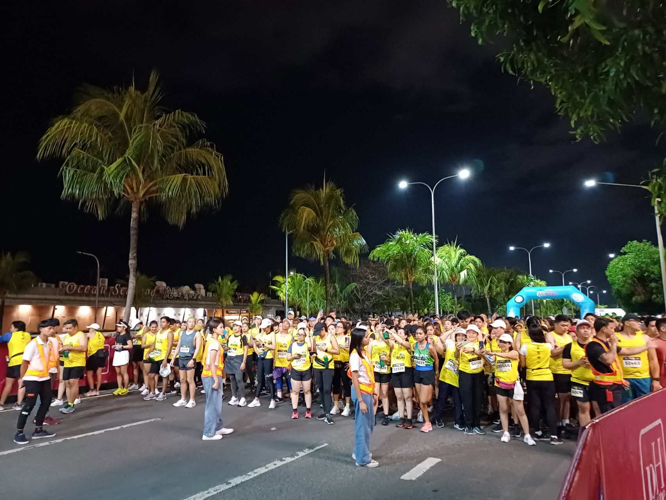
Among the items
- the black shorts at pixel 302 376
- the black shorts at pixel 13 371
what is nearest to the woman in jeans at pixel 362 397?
the black shorts at pixel 302 376

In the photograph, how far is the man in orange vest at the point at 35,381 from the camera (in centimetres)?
730

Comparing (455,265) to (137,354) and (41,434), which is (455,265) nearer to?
(137,354)

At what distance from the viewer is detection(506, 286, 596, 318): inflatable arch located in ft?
76.9

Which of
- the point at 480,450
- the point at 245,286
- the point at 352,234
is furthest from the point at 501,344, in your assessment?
the point at 245,286

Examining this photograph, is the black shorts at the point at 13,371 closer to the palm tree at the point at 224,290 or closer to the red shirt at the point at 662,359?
the red shirt at the point at 662,359

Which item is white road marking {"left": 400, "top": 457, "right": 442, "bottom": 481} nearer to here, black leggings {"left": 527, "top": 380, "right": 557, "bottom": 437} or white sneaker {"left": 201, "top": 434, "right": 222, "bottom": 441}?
black leggings {"left": 527, "top": 380, "right": 557, "bottom": 437}

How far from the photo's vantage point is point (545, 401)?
7.44 meters

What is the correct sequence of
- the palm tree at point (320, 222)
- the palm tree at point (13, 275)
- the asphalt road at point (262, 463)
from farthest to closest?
the palm tree at point (13, 275) → the palm tree at point (320, 222) → the asphalt road at point (262, 463)

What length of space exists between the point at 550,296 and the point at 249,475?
2499cm

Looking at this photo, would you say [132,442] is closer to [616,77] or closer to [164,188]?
[616,77]

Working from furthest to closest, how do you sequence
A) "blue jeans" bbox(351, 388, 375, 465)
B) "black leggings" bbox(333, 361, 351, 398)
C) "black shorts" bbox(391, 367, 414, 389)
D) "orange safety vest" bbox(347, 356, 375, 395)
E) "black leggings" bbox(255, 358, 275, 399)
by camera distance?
"black leggings" bbox(255, 358, 275, 399)
"black leggings" bbox(333, 361, 351, 398)
"black shorts" bbox(391, 367, 414, 389)
"orange safety vest" bbox(347, 356, 375, 395)
"blue jeans" bbox(351, 388, 375, 465)

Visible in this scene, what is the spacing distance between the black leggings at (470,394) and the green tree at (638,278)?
110 feet

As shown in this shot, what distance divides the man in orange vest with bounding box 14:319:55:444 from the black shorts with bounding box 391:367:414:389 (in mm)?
5937

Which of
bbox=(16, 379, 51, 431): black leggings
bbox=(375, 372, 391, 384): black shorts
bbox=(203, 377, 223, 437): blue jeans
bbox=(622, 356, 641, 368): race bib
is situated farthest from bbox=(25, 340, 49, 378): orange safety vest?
bbox=(622, 356, 641, 368): race bib
